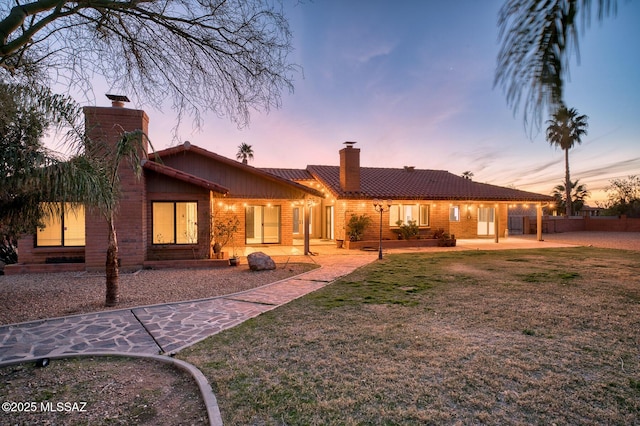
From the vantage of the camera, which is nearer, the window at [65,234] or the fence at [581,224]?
the window at [65,234]

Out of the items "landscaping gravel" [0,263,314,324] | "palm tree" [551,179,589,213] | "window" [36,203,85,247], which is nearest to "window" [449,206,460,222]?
"landscaping gravel" [0,263,314,324]

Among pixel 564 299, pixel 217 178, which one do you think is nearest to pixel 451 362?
pixel 564 299

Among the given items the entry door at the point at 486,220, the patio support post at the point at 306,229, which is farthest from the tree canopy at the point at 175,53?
the entry door at the point at 486,220

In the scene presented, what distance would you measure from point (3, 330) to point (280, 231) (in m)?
14.1

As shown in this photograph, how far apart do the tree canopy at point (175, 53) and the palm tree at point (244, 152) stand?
34.4 m

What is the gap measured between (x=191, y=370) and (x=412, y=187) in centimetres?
1971

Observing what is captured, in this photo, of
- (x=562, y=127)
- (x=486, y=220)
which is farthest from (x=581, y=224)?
(x=562, y=127)

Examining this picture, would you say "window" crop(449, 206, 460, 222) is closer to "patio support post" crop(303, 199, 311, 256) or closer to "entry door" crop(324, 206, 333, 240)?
"entry door" crop(324, 206, 333, 240)

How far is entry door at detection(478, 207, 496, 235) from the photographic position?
2412 centimetres

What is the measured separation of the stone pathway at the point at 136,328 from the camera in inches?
197

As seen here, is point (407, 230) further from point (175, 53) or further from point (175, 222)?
point (175, 53)

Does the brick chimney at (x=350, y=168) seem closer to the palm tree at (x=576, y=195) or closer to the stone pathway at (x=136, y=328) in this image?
the stone pathway at (x=136, y=328)

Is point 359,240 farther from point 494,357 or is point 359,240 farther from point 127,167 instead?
point 494,357

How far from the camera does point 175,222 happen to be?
13.3 meters
